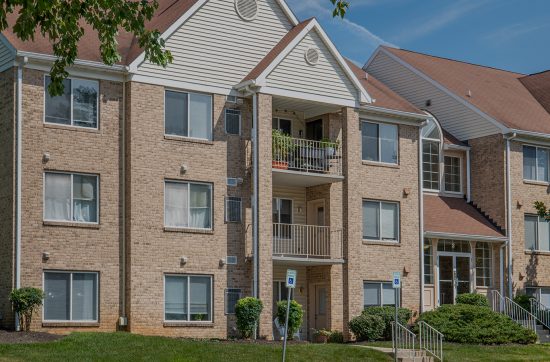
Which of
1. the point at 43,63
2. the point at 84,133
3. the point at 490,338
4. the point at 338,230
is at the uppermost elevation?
the point at 43,63

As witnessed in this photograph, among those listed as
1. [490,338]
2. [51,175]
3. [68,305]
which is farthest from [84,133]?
[490,338]

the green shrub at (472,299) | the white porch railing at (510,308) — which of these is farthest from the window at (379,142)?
the white porch railing at (510,308)

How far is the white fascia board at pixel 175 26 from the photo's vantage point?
30.7 m

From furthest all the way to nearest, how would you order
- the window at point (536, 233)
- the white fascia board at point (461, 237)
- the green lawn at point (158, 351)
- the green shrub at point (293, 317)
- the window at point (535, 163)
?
the window at point (535, 163) → the window at point (536, 233) → the white fascia board at point (461, 237) → the green shrub at point (293, 317) → the green lawn at point (158, 351)

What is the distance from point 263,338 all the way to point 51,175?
27.1ft

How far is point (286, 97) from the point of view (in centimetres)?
3350

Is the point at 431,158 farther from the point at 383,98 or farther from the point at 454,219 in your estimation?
the point at 383,98

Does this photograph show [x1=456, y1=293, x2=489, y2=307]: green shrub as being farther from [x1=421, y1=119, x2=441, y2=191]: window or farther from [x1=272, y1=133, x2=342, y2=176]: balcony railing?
[x1=272, y1=133, x2=342, y2=176]: balcony railing

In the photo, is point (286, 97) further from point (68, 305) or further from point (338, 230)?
point (68, 305)

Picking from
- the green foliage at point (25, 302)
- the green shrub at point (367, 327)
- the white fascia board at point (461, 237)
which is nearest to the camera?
the green foliage at point (25, 302)

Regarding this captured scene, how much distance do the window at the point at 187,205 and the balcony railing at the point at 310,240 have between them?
3348 millimetres

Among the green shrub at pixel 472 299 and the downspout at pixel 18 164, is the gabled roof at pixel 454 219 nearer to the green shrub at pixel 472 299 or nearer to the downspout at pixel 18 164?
the green shrub at pixel 472 299

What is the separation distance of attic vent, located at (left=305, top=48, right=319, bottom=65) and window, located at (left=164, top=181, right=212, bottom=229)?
5.55 meters

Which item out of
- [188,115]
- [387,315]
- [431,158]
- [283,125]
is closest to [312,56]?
[283,125]
